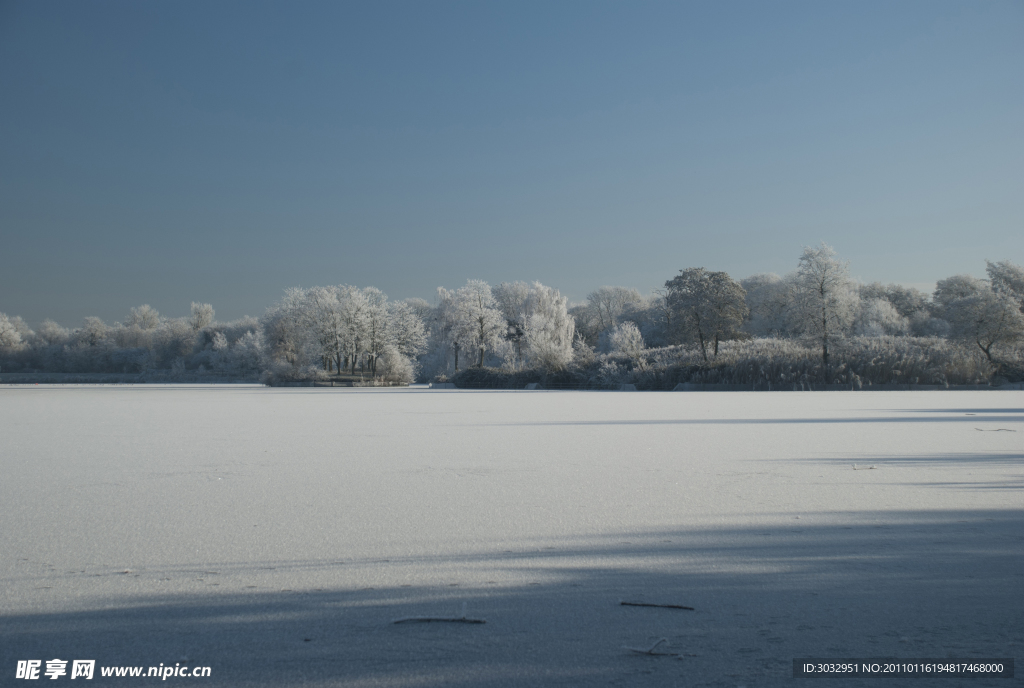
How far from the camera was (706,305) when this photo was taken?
29.9 m

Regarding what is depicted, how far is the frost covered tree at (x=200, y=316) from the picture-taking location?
76.7 metres

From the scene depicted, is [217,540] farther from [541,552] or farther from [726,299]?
[726,299]

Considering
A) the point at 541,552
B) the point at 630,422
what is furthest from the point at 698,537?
the point at 630,422

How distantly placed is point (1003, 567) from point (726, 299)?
29380 millimetres

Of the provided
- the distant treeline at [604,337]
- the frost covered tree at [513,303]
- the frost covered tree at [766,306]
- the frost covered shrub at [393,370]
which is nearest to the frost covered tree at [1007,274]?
the distant treeline at [604,337]

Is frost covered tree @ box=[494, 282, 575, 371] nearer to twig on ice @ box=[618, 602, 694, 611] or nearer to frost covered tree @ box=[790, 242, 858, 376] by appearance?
frost covered tree @ box=[790, 242, 858, 376]

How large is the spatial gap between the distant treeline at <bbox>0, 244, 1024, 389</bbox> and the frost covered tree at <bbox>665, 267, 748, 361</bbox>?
71 mm

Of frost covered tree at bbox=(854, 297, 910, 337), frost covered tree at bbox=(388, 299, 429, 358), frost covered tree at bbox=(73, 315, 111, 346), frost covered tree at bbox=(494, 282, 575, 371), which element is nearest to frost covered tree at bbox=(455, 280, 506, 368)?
frost covered tree at bbox=(494, 282, 575, 371)

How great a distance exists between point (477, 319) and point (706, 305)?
57.8 feet

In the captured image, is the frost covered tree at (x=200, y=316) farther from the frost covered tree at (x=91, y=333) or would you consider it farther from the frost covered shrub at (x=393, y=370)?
the frost covered shrub at (x=393, y=370)

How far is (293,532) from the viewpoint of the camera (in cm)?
280

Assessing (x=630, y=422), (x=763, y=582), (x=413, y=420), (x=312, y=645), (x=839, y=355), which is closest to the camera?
(x=312, y=645)

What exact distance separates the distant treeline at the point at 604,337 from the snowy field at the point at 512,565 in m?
21.0

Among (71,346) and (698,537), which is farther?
(71,346)
